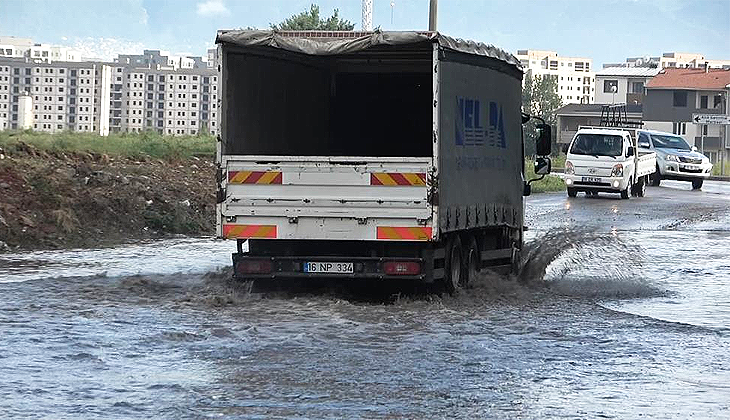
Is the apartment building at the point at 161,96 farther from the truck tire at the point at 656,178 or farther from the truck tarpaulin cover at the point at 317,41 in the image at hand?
the truck tarpaulin cover at the point at 317,41

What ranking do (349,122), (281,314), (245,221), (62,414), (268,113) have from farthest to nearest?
(349,122) → (268,113) → (245,221) → (281,314) → (62,414)

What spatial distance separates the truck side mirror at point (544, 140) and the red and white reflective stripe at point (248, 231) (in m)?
5.43

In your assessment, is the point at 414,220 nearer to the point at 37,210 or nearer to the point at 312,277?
the point at 312,277

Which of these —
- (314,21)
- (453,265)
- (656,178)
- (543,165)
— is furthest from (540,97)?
(453,265)

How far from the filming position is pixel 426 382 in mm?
10375

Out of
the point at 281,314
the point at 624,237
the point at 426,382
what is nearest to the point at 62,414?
the point at 426,382

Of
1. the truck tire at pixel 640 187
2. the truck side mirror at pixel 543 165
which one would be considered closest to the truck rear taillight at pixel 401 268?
the truck side mirror at pixel 543 165

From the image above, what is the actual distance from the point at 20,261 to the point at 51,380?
376 inches

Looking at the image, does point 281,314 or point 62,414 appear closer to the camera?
point 62,414

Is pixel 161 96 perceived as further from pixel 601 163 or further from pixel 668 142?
pixel 601 163

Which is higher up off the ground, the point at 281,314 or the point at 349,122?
the point at 349,122

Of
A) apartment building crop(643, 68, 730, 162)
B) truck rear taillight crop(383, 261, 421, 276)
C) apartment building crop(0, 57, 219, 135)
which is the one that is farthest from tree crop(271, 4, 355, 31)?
truck rear taillight crop(383, 261, 421, 276)

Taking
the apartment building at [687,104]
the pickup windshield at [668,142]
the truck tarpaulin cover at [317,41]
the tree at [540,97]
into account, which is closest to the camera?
the truck tarpaulin cover at [317,41]

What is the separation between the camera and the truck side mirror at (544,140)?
19.6 metres
